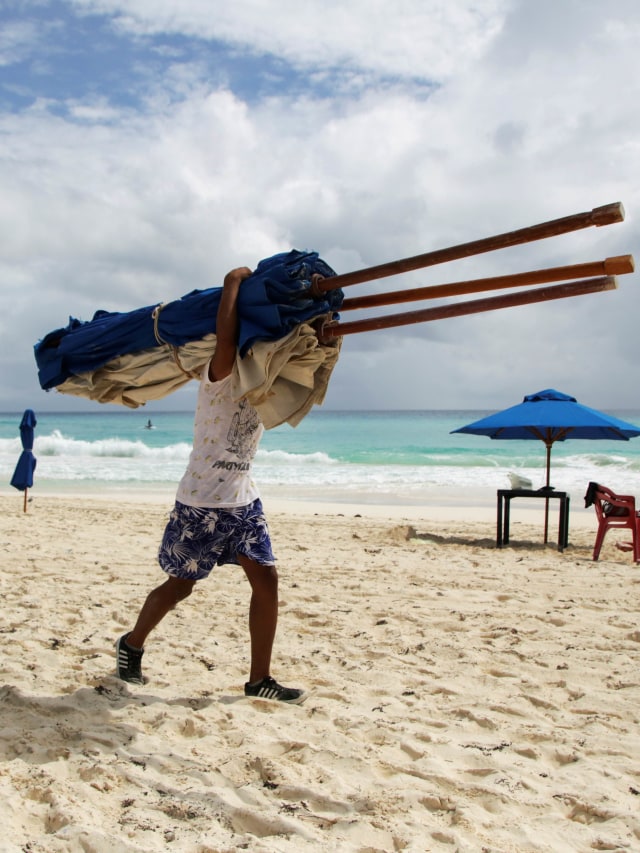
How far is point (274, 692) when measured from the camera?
134 inches

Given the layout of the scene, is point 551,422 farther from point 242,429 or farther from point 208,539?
point 208,539

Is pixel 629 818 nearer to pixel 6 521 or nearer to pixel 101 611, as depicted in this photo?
pixel 101 611

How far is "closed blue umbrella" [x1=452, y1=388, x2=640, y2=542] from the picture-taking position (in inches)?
323

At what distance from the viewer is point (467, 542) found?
9.34 meters

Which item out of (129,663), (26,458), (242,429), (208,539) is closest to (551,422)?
(242,429)

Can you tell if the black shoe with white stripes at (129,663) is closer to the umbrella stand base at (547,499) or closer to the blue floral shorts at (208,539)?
the blue floral shorts at (208,539)

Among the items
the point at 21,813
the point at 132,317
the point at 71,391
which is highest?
the point at 132,317

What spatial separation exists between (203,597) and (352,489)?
39.1 ft

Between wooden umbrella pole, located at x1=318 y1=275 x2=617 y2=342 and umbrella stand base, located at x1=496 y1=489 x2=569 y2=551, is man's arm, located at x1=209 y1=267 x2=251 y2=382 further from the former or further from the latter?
umbrella stand base, located at x1=496 y1=489 x2=569 y2=551

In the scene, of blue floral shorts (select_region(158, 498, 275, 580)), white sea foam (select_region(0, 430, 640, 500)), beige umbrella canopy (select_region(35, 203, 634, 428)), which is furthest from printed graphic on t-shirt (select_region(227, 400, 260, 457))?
white sea foam (select_region(0, 430, 640, 500))

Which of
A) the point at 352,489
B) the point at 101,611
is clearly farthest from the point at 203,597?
the point at 352,489

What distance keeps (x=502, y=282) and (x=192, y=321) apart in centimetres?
143

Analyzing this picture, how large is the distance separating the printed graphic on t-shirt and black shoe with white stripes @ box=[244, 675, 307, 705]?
1.12 meters

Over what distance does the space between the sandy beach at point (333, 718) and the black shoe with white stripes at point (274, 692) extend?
4 centimetres
